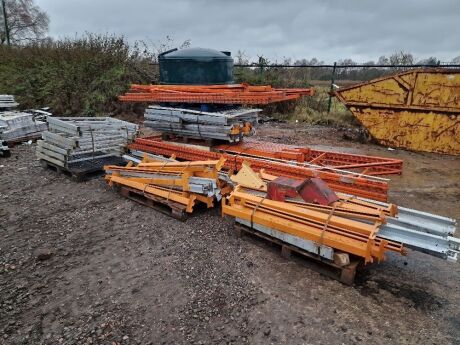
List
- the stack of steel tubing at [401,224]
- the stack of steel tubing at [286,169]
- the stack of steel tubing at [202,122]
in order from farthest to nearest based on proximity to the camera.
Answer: the stack of steel tubing at [202,122] → the stack of steel tubing at [286,169] → the stack of steel tubing at [401,224]

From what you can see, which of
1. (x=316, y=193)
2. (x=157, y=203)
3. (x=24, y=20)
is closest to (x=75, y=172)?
(x=157, y=203)

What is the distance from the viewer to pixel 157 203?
514cm

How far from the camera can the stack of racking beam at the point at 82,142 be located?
6191 millimetres

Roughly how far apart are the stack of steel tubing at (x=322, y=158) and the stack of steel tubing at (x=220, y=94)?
2.61 ft

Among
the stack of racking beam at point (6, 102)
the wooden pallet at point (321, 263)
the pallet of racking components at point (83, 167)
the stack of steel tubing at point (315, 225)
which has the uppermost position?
the stack of racking beam at point (6, 102)

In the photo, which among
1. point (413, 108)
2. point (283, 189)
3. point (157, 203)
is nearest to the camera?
point (283, 189)

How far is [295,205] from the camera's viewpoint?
150 inches

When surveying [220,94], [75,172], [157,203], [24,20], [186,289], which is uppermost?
[24,20]

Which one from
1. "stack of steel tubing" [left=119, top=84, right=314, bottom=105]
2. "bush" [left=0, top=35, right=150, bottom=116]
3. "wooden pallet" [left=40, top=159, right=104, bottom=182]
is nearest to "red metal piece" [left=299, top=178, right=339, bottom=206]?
"stack of steel tubing" [left=119, top=84, right=314, bottom=105]

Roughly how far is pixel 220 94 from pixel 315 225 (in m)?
Result: 3.02

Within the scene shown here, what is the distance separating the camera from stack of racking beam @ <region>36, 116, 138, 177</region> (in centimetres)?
619

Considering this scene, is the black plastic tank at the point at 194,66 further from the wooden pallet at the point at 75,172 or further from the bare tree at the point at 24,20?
the bare tree at the point at 24,20

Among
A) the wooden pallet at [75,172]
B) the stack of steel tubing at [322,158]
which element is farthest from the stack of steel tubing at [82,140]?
the stack of steel tubing at [322,158]

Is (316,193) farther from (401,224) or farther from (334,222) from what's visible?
(401,224)
